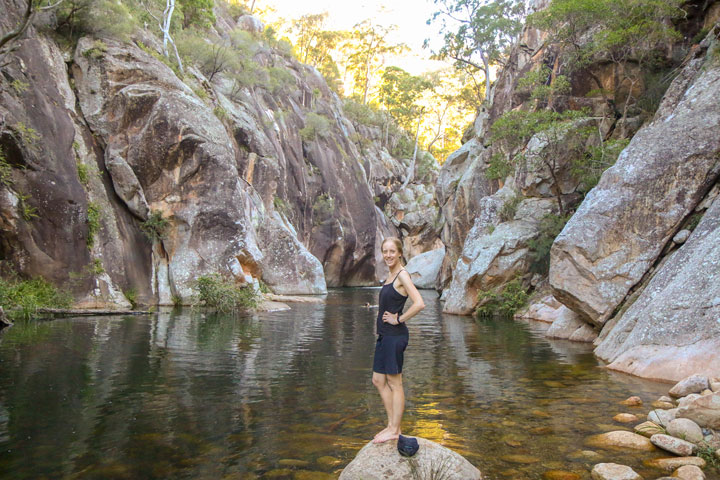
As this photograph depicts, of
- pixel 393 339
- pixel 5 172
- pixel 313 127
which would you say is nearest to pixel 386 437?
pixel 393 339

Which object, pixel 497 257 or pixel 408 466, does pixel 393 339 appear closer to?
pixel 408 466

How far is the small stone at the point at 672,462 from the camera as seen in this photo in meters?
4.68

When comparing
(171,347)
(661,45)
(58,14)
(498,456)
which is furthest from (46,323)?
(661,45)

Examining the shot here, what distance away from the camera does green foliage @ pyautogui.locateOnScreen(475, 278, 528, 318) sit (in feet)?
69.2

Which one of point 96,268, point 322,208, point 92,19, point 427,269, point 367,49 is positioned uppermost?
point 367,49

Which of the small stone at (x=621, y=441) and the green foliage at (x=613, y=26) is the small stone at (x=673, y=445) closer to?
the small stone at (x=621, y=441)

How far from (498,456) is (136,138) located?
22.0 m

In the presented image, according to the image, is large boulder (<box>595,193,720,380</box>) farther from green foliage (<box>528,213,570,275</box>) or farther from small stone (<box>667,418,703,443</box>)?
green foliage (<box>528,213,570,275</box>)

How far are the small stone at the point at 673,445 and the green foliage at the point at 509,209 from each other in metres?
19.8

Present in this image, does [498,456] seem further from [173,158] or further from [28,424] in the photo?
[173,158]

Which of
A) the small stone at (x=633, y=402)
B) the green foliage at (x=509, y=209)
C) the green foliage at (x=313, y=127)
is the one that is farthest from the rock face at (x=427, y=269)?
the small stone at (x=633, y=402)

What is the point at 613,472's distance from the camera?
14.7ft

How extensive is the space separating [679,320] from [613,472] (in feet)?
17.2

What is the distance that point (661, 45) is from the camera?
68.3 ft
